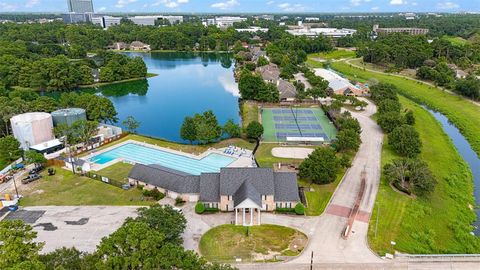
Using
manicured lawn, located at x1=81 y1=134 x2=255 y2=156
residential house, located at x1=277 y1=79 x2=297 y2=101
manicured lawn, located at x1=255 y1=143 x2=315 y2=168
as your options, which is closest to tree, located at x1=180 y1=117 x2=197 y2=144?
manicured lawn, located at x1=81 y1=134 x2=255 y2=156

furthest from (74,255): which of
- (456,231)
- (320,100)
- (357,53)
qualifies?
(357,53)

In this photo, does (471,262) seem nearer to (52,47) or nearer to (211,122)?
(211,122)

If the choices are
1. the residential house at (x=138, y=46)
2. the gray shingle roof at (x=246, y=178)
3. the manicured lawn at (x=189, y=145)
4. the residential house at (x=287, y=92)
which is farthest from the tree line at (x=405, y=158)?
the residential house at (x=138, y=46)

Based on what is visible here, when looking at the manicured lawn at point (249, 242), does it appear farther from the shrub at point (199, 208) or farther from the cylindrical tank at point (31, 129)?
the cylindrical tank at point (31, 129)

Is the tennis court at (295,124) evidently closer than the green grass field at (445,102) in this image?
Yes

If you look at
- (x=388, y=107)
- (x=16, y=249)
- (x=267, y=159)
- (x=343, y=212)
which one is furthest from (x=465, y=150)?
(x=16, y=249)

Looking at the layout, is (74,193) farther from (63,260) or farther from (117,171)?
(63,260)

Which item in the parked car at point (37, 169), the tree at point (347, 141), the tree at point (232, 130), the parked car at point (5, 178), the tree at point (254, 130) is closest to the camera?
the parked car at point (5, 178)

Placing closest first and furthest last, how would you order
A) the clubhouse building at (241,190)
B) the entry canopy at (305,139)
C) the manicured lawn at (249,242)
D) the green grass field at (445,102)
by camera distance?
the manicured lawn at (249,242) → the clubhouse building at (241,190) → the entry canopy at (305,139) → the green grass field at (445,102)
